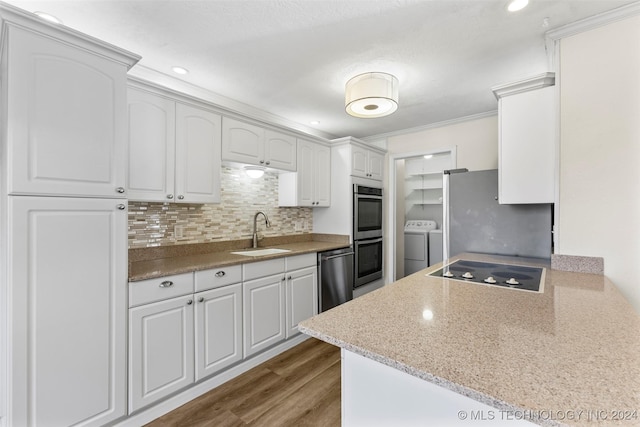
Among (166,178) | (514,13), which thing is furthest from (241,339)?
(514,13)

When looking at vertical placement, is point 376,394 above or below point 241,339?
above

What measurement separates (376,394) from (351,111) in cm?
204

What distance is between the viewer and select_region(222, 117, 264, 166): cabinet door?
2.45m

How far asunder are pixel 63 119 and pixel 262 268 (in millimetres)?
1540

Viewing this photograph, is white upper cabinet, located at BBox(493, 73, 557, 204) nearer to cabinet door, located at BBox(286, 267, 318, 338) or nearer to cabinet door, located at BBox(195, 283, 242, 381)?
cabinet door, located at BBox(286, 267, 318, 338)

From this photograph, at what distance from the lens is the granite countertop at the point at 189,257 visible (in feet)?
5.87

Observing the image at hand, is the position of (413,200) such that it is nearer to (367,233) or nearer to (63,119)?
(367,233)

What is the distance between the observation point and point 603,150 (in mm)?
1565

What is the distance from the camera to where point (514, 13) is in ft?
5.24

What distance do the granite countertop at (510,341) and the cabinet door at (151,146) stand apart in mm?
1632

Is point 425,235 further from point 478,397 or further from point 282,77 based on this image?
point 478,397

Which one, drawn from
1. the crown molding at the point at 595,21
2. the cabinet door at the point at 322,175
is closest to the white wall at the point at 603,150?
the crown molding at the point at 595,21

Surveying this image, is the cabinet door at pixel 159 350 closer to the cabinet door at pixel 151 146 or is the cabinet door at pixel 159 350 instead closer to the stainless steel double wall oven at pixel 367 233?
the cabinet door at pixel 151 146

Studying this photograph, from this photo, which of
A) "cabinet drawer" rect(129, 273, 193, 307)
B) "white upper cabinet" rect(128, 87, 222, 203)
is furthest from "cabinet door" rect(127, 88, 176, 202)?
"cabinet drawer" rect(129, 273, 193, 307)
